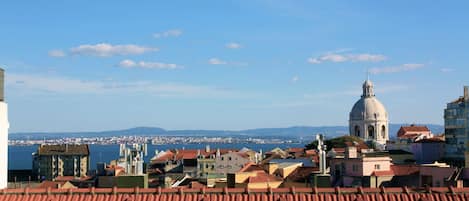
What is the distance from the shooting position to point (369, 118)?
619 feet

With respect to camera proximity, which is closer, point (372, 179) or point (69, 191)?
point (69, 191)

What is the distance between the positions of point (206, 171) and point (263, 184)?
45.5 meters

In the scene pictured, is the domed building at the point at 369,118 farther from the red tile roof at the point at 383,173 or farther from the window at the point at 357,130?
the red tile roof at the point at 383,173

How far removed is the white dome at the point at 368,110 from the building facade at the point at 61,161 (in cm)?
6315

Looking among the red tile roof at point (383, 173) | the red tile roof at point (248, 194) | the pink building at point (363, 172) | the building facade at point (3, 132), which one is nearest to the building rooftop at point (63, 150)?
the pink building at point (363, 172)

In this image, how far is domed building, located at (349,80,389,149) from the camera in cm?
18862

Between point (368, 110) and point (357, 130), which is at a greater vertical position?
point (368, 110)

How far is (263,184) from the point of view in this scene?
67062 mm

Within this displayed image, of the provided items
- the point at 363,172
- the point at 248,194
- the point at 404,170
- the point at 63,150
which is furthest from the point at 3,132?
the point at 63,150

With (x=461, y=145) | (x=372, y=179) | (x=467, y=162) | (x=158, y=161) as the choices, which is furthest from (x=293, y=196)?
(x=158, y=161)

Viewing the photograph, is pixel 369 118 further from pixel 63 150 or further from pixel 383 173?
pixel 383 173

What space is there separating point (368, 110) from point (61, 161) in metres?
70.9

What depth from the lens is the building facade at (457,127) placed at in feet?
326

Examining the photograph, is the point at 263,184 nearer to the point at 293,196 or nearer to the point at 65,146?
the point at 293,196
